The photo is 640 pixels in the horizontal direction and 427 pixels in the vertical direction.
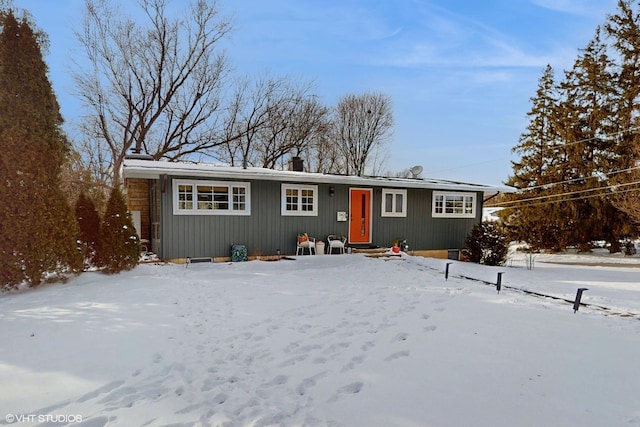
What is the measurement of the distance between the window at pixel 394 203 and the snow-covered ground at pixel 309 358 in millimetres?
5366

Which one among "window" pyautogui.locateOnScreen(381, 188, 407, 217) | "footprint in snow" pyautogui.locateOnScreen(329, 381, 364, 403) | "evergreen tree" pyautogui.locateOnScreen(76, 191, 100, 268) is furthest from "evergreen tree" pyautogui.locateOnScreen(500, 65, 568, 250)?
"evergreen tree" pyautogui.locateOnScreen(76, 191, 100, 268)

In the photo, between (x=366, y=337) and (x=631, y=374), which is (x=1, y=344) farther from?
(x=631, y=374)

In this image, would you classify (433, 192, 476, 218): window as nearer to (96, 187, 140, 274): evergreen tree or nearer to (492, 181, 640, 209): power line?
(492, 181, 640, 209): power line

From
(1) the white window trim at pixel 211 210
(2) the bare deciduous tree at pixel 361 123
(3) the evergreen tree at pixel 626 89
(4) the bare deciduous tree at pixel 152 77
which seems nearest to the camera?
(1) the white window trim at pixel 211 210

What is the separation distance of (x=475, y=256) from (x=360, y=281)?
6020mm

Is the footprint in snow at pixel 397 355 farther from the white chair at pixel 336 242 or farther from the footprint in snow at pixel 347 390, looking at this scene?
the white chair at pixel 336 242

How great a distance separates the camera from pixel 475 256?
11297 millimetres

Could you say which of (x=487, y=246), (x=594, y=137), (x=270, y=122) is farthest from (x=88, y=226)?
(x=594, y=137)

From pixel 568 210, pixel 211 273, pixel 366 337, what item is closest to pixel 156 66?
pixel 211 273

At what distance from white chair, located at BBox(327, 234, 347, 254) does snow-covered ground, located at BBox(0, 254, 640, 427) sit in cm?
428

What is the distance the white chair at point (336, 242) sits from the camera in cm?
1030

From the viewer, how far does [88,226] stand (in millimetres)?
6895

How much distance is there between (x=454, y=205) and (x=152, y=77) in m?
15.2

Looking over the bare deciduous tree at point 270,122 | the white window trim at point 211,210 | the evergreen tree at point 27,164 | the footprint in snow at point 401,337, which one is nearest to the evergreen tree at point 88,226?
the evergreen tree at point 27,164
